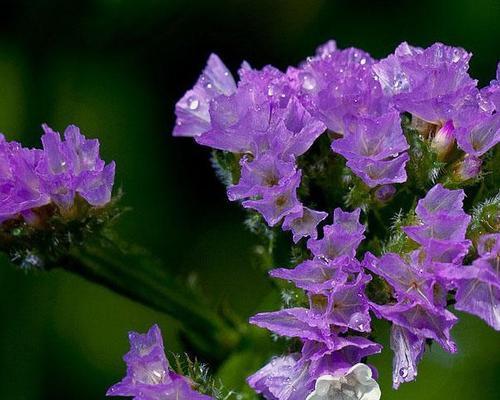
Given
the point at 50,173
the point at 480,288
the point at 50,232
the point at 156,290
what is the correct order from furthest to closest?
the point at 156,290 < the point at 50,232 < the point at 50,173 < the point at 480,288

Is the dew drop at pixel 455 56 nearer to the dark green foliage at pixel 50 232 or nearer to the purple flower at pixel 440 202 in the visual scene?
the purple flower at pixel 440 202

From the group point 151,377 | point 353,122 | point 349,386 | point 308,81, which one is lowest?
point 349,386

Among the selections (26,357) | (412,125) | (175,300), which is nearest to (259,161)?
(412,125)

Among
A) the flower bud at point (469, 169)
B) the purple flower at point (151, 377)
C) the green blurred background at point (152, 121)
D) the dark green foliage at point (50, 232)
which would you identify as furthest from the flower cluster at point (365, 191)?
the green blurred background at point (152, 121)

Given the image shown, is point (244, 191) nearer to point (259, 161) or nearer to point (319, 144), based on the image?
point (259, 161)

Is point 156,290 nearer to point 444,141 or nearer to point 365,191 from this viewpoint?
point 365,191


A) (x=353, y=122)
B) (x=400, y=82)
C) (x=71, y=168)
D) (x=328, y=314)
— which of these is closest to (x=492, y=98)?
(x=400, y=82)
